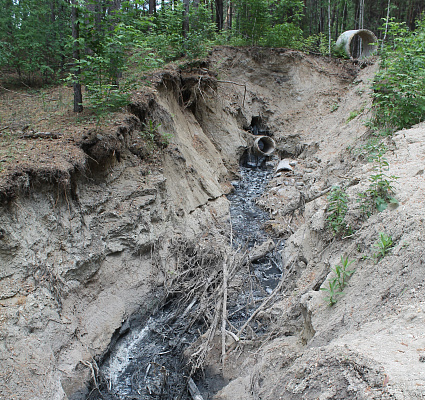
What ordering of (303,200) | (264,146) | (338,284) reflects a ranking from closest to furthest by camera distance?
(338,284) → (303,200) → (264,146)

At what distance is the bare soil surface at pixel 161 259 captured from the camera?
2865 mm

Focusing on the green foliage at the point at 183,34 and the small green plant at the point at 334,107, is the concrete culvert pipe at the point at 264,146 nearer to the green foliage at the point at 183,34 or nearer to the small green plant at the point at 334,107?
the small green plant at the point at 334,107

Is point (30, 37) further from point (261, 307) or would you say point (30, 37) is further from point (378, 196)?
point (378, 196)

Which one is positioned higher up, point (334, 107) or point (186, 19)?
point (186, 19)

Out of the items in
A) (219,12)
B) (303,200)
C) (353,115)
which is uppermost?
(219,12)

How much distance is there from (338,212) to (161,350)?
359 cm

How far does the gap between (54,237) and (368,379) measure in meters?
4.66

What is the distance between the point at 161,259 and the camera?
22.0 feet

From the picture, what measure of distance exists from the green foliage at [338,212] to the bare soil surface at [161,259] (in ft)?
0.36

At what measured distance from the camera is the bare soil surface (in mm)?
2865

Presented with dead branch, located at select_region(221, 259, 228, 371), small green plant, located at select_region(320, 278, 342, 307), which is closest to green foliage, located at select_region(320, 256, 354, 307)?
small green plant, located at select_region(320, 278, 342, 307)

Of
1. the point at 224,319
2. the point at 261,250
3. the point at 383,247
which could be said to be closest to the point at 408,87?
the point at 261,250

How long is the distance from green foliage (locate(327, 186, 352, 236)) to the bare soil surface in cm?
11

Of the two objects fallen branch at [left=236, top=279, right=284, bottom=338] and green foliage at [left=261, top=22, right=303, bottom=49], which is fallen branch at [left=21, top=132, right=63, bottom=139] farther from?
green foliage at [left=261, top=22, right=303, bottom=49]
